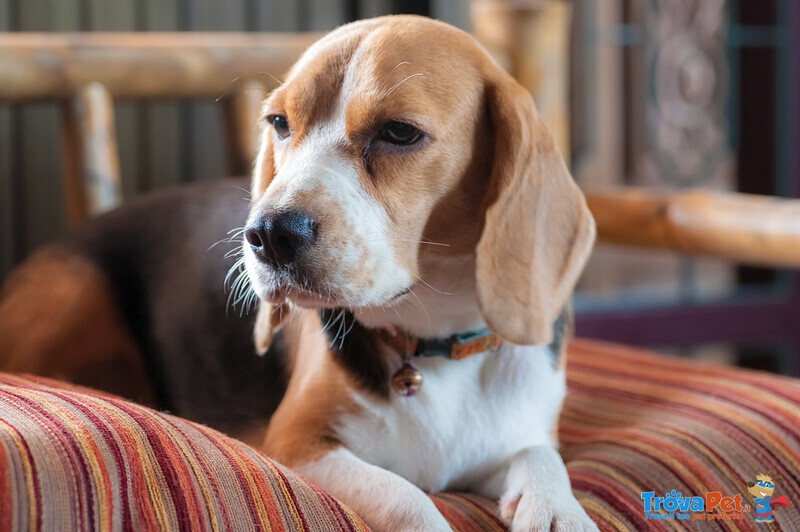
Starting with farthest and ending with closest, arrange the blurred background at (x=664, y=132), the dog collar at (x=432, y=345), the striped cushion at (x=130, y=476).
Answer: the blurred background at (x=664, y=132)
the dog collar at (x=432, y=345)
the striped cushion at (x=130, y=476)

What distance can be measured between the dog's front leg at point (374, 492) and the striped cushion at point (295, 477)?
0.06 meters

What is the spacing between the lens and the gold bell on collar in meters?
1.27

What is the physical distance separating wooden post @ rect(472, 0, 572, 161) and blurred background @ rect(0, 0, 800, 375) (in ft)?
1.65

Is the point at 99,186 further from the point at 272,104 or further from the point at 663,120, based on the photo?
the point at 663,120

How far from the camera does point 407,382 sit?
1271mm

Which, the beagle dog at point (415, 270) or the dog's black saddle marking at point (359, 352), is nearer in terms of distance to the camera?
the beagle dog at point (415, 270)

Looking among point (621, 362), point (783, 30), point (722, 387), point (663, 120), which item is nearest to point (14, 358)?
point (621, 362)

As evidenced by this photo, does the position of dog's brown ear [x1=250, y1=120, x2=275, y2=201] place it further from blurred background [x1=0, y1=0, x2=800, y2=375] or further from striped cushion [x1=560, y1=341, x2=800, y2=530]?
blurred background [x1=0, y1=0, x2=800, y2=375]

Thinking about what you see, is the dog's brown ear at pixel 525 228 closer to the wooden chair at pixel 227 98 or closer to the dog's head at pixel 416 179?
the dog's head at pixel 416 179

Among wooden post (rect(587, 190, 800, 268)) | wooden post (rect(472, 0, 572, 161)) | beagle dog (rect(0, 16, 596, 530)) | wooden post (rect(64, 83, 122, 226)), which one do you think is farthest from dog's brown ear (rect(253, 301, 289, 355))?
wooden post (rect(472, 0, 572, 161))

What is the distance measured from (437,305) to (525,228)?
0.52 feet

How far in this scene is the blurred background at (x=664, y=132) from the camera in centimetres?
294

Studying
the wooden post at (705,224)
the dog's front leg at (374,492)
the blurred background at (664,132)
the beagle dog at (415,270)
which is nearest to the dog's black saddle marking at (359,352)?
the beagle dog at (415,270)

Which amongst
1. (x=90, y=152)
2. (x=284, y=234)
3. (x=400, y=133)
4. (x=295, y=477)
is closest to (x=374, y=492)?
(x=295, y=477)
